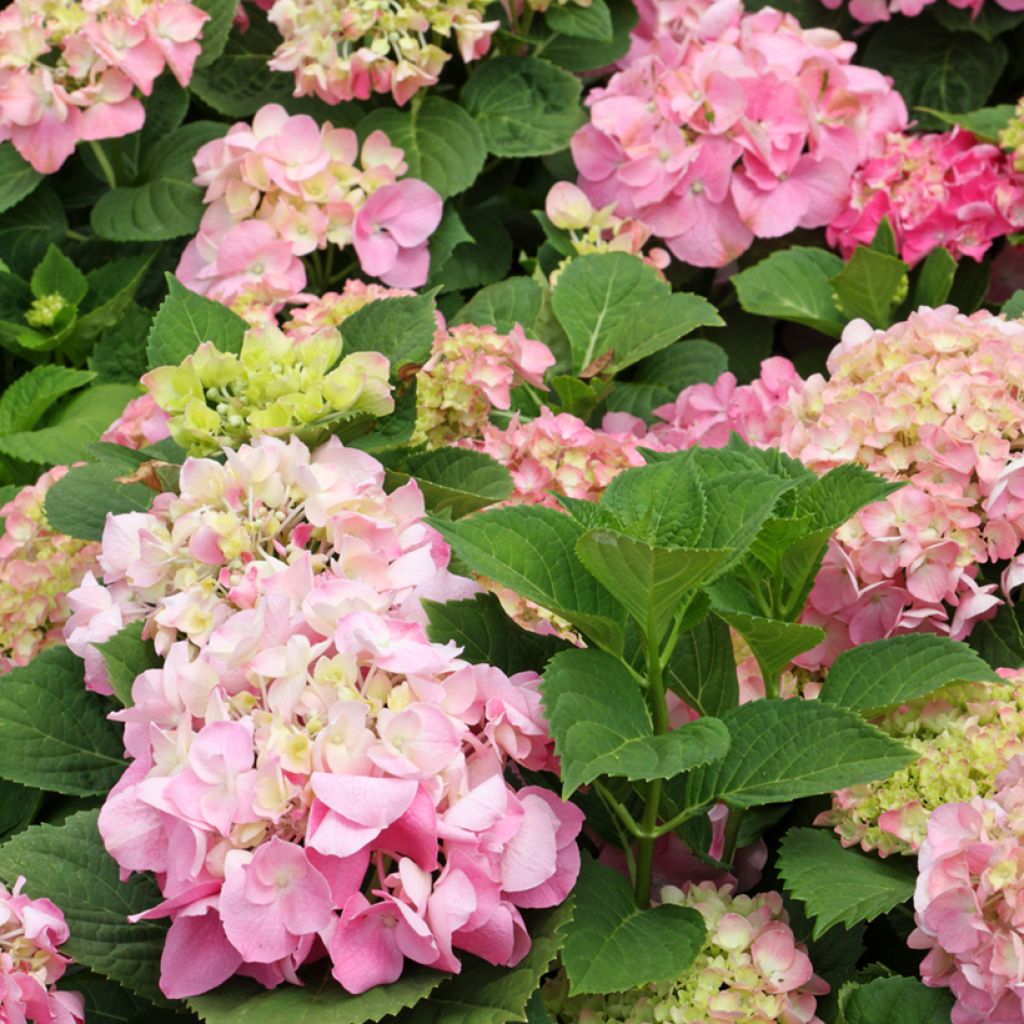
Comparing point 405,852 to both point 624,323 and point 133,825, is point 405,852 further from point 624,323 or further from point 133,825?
point 624,323

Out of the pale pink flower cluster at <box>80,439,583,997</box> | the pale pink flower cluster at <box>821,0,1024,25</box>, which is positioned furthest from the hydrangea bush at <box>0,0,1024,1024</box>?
the pale pink flower cluster at <box>821,0,1024,25</box>

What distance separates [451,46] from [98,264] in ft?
1.68

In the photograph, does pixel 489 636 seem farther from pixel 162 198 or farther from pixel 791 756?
pixel 162 198

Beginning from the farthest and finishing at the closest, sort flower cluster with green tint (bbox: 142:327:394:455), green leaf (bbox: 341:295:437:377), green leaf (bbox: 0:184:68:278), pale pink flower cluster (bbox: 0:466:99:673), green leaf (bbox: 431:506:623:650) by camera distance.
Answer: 1. green leaf (bbox: 0:184:68:278)
2. pale pink flower cluster (bbox: 0:466:99:673)
3. green leaf (bbox: 341:295:437:377)
4. flower cluster with green tint (bbox: 142:327:394:455)
5. green leaf (bbox: 431:506:623:650)

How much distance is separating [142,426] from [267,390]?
0.30m

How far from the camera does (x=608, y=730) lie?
0.88m

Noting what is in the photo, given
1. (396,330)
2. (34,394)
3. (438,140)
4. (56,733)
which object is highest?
(396,330)

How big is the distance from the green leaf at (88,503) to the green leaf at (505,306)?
496 millimetres

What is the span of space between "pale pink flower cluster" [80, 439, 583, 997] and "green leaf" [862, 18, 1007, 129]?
4.17ft

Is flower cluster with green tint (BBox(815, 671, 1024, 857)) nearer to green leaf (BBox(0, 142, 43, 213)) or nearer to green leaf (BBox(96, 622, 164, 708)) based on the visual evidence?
green leaf (BBox(96, 622, 164, 708))

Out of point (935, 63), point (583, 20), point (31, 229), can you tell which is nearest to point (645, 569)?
point (583, 20)

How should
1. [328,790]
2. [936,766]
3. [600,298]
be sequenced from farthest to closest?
1. [600,298]
2. [936,766]
3. [328,790]

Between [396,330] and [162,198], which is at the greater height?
[396,330]

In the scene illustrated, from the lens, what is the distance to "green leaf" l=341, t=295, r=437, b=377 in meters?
1.14
